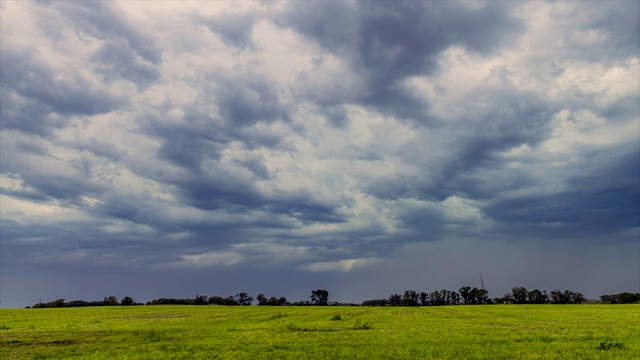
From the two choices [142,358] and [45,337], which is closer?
[142,358]

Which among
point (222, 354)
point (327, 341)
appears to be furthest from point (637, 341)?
point (222, 354)

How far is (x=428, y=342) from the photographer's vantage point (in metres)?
28.5

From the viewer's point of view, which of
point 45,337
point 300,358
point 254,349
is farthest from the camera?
point 45,337

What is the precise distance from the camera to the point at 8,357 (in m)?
25.5

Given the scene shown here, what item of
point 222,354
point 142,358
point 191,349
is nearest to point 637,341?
point 222,354

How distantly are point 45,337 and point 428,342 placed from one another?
3585 cm

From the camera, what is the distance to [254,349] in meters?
27.0

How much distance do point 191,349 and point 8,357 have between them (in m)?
11.7

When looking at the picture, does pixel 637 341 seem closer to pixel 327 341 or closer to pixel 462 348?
pixel 462 348

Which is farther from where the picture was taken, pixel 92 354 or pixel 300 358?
pixel 92 354

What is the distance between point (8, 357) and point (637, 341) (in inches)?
1691

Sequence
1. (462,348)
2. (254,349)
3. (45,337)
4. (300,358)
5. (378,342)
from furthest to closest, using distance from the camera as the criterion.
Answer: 1. (45,337)
2. (378,342)
3. (254,349)
4. (462,348)
5. (300,358)

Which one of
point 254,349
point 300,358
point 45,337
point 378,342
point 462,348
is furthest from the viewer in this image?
point 45,337

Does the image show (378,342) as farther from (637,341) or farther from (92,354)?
(92,354)
